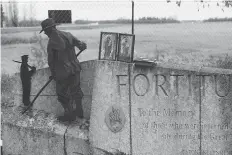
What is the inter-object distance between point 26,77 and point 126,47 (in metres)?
1.57

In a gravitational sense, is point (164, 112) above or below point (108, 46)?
below

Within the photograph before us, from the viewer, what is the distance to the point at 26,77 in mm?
5434

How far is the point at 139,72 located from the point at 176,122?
759mm

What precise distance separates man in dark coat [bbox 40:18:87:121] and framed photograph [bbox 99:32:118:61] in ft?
0.97

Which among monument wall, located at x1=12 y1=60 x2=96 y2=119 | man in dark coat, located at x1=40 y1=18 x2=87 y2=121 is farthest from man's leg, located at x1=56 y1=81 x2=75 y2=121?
monument wall, located at x1=12 y1=60 x2=96 y2=119

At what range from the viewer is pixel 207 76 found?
455 cm

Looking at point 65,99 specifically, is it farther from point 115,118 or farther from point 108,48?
point 108,48

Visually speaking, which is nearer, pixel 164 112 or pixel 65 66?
pixel 164 112

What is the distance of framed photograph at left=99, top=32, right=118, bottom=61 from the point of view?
4.82m

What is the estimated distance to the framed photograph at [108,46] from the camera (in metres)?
4.82

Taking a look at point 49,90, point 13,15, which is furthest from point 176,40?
point 49,90

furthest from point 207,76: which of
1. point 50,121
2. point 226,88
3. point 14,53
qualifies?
point 14,53

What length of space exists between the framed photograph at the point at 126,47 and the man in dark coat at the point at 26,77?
1.38m

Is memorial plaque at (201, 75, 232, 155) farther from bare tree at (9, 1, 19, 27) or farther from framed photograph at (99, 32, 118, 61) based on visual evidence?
bare tree at (9, 1, 19, 27)
